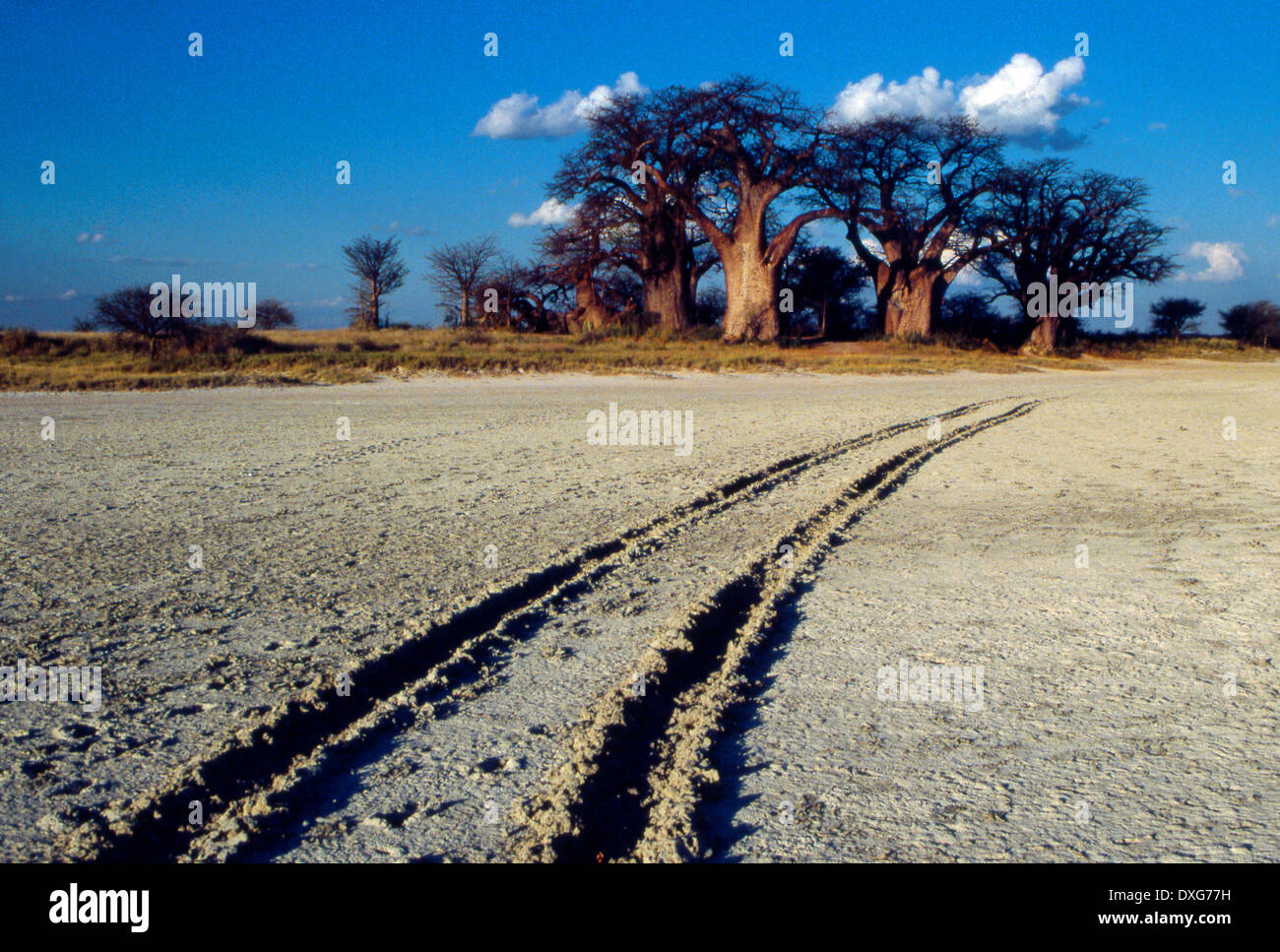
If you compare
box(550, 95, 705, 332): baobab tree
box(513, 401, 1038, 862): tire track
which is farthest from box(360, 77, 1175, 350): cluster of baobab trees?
box(513, 401, 1038, 862): tire track

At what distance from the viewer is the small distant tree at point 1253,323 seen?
60.8 meters

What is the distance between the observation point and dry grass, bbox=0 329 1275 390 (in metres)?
23.1

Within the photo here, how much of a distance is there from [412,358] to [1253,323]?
189ft

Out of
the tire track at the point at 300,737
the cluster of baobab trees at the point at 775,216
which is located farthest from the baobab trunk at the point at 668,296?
the tire track at the point at 300,737

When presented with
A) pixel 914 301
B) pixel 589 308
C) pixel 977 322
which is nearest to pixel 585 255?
pixel 589 308

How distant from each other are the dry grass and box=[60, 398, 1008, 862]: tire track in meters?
18.8

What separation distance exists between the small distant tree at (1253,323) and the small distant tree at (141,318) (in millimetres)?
55250

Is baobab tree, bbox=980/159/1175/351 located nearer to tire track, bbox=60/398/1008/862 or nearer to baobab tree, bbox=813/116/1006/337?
baobab tree, bbox=813/116/1006/337

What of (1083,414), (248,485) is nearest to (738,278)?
(1083,414)

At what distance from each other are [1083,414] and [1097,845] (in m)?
14.3

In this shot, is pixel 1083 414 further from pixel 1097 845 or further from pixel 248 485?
pixel 1097 845

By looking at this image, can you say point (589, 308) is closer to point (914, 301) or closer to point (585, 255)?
point (585, 255)

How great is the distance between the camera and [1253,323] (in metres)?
63.7
